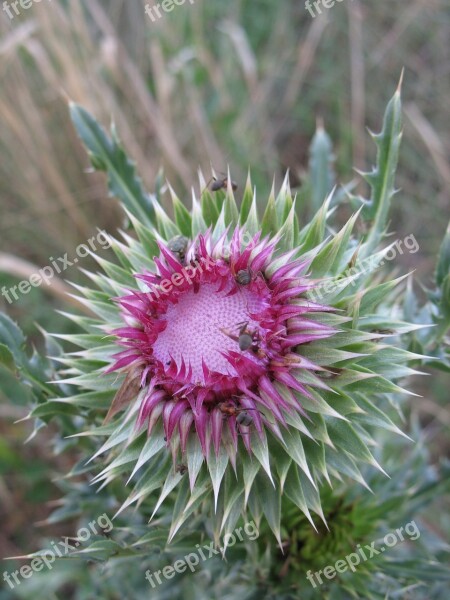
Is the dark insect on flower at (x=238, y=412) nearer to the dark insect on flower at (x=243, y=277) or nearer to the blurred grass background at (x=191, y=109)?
the dark insect on flower at (x=243, y=277)

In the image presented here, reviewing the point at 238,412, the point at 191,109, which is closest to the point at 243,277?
the point at 238,412

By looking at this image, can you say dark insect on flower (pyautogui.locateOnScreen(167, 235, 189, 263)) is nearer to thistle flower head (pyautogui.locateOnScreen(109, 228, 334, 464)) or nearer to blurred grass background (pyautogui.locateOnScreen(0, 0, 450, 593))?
thistle flower head (pyautogui.locateOnScreen(109, 228, 334, 464))

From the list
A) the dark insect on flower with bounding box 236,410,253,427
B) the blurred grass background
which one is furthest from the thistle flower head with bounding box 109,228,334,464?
the blurred grass background

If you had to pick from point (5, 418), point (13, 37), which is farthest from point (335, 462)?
point (13, 37)

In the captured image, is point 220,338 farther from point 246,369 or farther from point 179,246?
point 179,246

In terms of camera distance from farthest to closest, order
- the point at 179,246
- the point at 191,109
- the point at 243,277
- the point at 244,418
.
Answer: the point at 191,109 → the point at 179,246 → the point at 243,277 → the point at 244,418

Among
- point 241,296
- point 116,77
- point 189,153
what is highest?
point 116,77

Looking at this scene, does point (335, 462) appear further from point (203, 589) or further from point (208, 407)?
point (203, 589)
